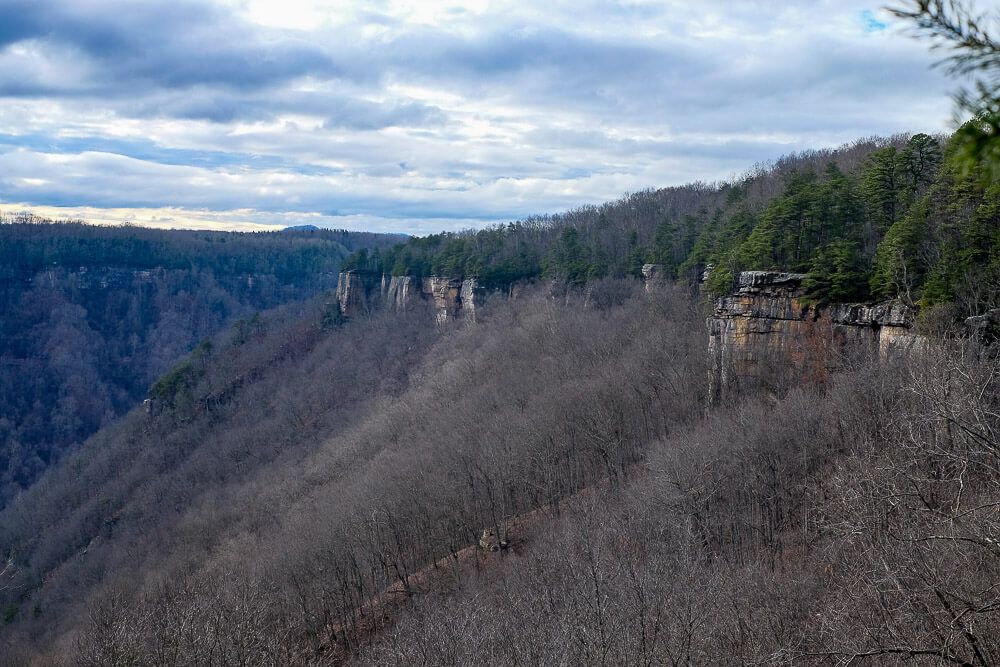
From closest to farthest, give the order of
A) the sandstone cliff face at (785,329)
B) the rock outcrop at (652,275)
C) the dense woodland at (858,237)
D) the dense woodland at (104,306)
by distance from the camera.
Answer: the dense woodland at (858,237), the sandstone cliff face at (785,329), the rock outcrop at (652,275), the dense woodland at (104,306)

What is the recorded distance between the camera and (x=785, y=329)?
104 ft

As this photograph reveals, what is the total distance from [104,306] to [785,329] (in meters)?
128

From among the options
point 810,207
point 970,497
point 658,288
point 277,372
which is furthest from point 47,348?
point 970,497

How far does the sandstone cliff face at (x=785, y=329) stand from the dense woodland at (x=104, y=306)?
251 feet

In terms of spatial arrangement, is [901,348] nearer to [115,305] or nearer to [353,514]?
[353,514]

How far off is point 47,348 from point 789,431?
4712 inches

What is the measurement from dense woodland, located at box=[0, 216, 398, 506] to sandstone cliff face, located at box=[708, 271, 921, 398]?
76.4 meters

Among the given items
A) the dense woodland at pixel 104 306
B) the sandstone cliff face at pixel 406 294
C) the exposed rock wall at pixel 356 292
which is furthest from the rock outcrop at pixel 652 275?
the dense woodland at pixel 104 306

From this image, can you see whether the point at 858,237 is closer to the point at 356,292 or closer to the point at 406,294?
the point at 406,294

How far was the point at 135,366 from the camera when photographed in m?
123

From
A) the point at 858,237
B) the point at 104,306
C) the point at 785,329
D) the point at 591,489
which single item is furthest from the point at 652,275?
the point at 104,306

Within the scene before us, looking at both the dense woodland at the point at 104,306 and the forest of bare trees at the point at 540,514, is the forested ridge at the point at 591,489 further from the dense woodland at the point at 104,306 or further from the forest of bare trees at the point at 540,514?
the dense woodland at the point at 104,306

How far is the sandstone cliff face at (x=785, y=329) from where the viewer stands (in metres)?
27.7

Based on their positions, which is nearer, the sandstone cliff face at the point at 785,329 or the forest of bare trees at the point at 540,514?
the forest of bare trees at the point at 540,514
